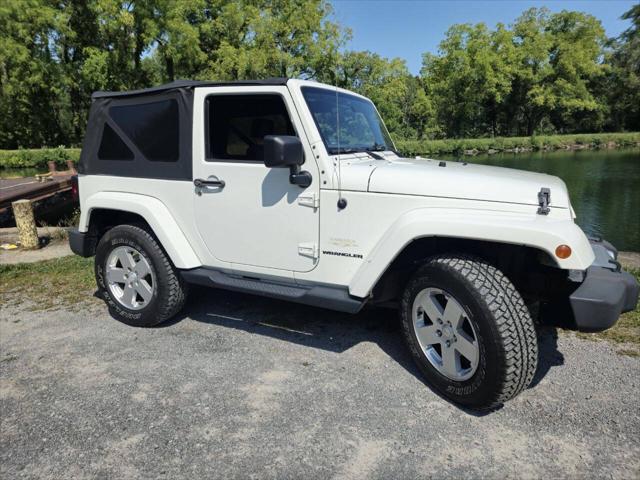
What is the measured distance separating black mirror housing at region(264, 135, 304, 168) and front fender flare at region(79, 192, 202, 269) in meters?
1.29

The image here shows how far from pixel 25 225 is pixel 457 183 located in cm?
720

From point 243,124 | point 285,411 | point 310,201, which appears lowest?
point 285,411

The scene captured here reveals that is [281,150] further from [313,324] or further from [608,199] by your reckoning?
[608,199]

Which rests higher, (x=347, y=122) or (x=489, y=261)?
(x=347, y=122)

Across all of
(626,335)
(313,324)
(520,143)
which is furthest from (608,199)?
(520,143)

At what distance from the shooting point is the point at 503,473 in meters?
2.38

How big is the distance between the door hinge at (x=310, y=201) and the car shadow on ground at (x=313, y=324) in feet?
4.03

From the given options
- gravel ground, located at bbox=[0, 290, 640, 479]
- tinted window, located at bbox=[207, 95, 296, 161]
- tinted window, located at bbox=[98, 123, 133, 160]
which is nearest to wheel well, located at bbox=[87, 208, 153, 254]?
tinted window, located at bbox=[98, 123, 133, 160]

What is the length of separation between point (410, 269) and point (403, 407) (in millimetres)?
937

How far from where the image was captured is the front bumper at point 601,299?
267 cm

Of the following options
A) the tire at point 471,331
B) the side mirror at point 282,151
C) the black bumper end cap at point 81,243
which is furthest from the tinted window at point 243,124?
the black bumper end cap at point 81,243

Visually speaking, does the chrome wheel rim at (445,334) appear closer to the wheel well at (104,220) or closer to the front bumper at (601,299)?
the front bumper at (601,299)

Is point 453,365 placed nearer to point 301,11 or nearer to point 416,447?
point 416,447

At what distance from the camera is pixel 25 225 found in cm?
742
